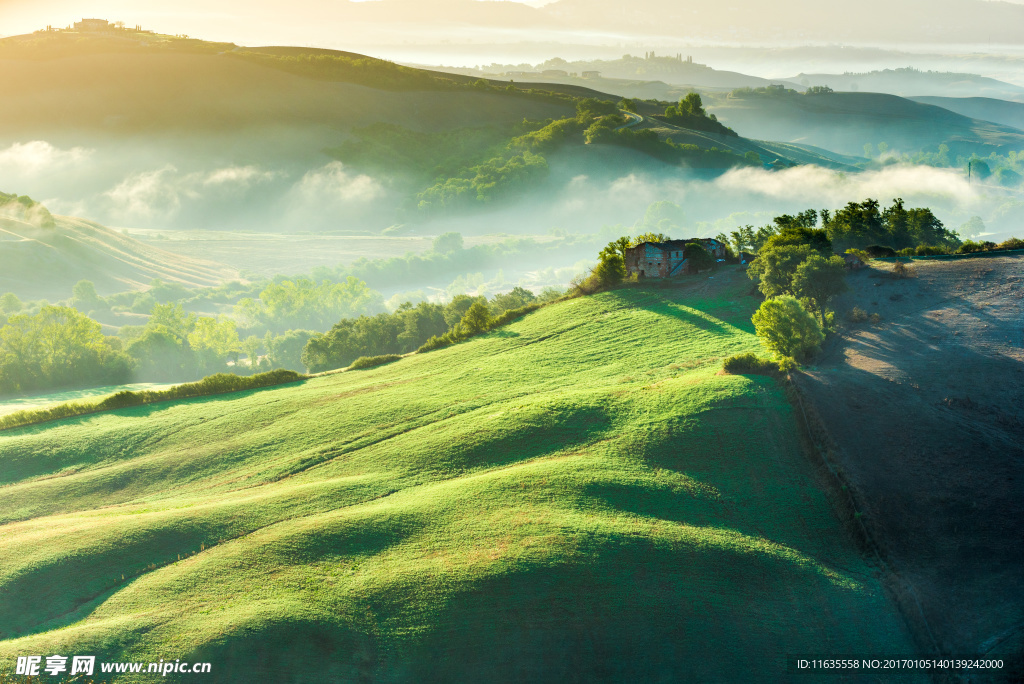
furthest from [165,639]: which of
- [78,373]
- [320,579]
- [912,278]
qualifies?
[78,373]

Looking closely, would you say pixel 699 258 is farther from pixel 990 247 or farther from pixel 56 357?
pixel 56 357

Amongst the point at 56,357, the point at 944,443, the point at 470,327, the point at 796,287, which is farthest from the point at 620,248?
the point at 56,357

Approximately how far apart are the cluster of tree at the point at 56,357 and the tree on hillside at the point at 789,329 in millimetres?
96927

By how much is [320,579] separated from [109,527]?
17445mm

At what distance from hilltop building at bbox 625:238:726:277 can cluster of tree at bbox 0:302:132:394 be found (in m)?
82.0

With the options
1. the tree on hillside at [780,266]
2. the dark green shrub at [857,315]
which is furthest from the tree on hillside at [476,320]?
the dark green shrub at [857,315]

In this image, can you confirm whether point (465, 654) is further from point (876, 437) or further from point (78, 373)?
point (78, 373)

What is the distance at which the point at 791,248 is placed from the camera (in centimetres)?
6456

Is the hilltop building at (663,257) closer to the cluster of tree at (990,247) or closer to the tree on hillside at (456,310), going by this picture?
the tree on hillside at (456,310)

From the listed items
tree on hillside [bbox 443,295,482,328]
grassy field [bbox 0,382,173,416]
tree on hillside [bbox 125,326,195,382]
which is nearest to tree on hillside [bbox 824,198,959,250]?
tree on hillside [bbox 443,295,482,328]

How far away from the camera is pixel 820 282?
60.3 meters

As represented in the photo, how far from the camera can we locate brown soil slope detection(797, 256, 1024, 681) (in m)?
34.0

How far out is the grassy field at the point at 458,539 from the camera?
1265 inches

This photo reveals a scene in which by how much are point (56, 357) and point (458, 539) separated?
90.1 metres
